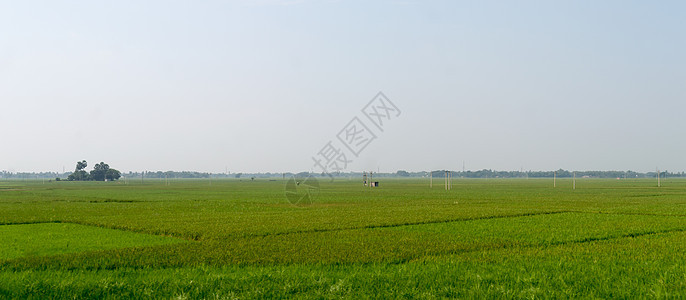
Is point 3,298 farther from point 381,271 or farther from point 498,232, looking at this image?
point 498,232

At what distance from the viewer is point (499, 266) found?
13.5 meters

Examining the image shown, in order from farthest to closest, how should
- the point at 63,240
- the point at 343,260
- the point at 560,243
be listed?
the point at 63,240 < the point at 560,243 < the point at 343,260

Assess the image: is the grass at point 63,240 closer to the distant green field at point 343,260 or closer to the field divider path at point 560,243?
the distant green field at point 343,260

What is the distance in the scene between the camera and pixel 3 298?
9969 millimetres

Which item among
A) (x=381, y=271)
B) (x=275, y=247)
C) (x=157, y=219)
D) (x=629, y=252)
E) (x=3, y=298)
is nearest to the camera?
(x=3, y=298)

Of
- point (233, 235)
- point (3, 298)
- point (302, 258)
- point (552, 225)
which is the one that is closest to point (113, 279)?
point (3, 298)

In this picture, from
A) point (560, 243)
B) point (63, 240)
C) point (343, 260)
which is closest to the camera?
point (343, 260)

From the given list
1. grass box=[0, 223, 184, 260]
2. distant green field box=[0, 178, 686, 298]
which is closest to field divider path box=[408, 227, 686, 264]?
distant green field box=[0, 178, 686, 298]

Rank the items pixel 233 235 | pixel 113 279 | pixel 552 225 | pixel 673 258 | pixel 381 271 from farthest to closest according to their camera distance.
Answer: pixel 552 225 → pixel 233 235 → pixel 673 258 → pixel 381 271 → pixel 113 279

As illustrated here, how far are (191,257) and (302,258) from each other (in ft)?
10.2

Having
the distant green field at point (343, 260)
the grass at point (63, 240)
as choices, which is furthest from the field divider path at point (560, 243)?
the grass at point (63, 240)

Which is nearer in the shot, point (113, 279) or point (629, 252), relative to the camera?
point (113, 279)

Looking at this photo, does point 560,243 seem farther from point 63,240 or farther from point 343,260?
point 63,240

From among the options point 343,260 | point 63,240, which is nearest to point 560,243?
point 343,260
